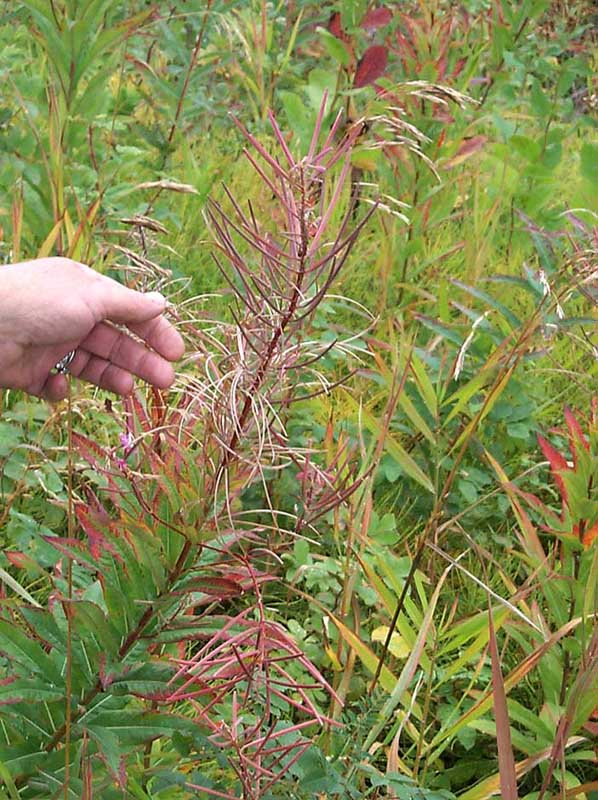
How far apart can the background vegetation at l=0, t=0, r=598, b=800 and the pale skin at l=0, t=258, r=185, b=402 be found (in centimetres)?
7

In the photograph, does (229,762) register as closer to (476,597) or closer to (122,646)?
(122,646)

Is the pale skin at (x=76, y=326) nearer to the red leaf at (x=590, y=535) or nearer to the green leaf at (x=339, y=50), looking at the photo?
the red leaf at (x=590, y=535)

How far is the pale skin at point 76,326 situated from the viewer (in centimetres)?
133

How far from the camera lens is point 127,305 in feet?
4.41

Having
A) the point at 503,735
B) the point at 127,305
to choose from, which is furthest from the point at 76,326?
the point at 503,735

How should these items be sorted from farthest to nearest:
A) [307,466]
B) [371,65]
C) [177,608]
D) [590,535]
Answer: [371,65] → [590,535] → [177,608] → [307,466]

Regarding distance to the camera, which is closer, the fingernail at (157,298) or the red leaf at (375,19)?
the fingernail at (157,298)

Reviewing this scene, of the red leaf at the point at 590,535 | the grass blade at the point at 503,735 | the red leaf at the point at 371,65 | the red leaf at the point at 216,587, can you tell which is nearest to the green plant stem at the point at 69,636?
the red leaf at the point at 216,587

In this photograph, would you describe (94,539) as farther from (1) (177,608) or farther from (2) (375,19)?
(2) (375,19)

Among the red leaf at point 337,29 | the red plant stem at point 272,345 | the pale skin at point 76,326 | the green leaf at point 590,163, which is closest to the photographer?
the red plant stem at point 272,345

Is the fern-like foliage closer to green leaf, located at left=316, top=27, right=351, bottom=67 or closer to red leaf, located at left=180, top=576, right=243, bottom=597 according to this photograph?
red leaf, located at left=180, top=576, right=243, bottom=597

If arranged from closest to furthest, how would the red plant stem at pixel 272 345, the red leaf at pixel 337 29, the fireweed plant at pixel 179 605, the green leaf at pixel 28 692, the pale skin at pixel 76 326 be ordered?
the red plant stem at pixel 272 345
the fireweed plant at pixel 179 605
the green leaf at pixel 28 692
the pale skin at pixel 76 326
the red leaf at pixel 337 29

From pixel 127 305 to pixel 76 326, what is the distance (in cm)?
7

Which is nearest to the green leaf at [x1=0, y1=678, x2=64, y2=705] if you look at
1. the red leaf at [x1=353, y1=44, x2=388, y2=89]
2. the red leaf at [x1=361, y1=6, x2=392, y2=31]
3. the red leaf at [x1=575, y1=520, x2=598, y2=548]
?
the red leaf at [x1=575, y1=520, x2=598, y2=548]
